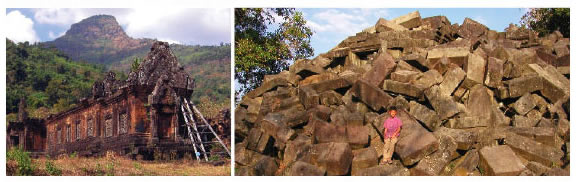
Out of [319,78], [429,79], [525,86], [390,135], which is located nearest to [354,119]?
[390,135]

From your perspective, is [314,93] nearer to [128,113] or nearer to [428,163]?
[428,163]

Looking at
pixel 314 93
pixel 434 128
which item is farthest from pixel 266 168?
pixel 434 128

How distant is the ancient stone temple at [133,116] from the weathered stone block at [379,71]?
11.7 ft

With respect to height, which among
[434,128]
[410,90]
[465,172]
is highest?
[410,90]

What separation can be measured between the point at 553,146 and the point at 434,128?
1.74 metres

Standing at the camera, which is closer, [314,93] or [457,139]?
[457,139]

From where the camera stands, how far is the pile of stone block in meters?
7.91

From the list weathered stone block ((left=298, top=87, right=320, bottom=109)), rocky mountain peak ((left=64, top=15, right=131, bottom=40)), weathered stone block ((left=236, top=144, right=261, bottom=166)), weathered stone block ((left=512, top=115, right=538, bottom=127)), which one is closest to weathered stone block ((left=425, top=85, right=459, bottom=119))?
weathered stone block ((left=512, top=115, right=538, bottom=127))

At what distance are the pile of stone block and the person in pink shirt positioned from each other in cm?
11

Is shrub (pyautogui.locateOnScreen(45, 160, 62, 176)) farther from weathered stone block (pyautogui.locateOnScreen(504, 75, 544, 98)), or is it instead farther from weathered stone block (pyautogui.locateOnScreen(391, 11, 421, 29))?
weathered stone block (pyautogui.locateOnScreen(391, 11, 421, 29))

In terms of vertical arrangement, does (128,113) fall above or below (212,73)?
below

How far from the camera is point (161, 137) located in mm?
10742

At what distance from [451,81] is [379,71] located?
1.23 m

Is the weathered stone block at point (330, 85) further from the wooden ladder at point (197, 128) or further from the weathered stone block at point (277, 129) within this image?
the wooden ladder at point (197, 128)
